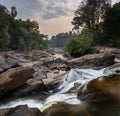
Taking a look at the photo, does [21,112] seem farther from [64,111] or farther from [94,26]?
[94,26]

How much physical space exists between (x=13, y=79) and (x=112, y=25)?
36570 mm

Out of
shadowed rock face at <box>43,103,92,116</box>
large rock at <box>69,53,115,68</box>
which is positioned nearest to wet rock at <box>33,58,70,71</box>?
large rock at <box>69,53,115,68</box>

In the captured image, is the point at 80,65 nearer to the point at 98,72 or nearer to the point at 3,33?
the point at 98,72

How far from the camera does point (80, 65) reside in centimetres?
2781

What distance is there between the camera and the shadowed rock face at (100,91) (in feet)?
38.3

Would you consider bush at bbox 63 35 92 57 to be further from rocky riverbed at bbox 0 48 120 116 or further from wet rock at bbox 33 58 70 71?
rocky riverbed at bbox 0 48 120 116

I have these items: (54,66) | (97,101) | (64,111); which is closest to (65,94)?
(97,101)

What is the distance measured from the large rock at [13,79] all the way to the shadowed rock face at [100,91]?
5.05 metres

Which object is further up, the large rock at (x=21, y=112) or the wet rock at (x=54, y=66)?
the large rock at (x=21, y=112)

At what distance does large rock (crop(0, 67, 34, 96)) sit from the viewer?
1591cm

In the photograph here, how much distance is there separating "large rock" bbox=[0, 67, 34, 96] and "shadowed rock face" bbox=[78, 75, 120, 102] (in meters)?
5.05

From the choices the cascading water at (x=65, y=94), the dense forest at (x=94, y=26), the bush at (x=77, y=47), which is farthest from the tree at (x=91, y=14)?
the cascading water at (x=65, y=94)

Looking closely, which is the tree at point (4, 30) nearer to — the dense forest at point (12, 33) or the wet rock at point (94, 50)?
the dense forest at point (12, 33)

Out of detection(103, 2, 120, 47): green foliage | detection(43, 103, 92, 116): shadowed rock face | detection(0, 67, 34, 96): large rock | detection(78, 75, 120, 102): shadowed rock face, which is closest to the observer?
detection(43, 103, 92, 116): shadowed rock face
